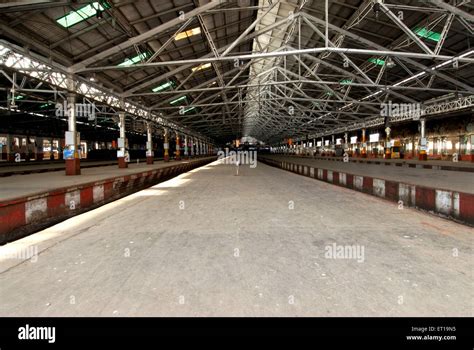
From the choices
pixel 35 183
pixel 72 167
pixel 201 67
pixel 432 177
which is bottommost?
pixel 432 177

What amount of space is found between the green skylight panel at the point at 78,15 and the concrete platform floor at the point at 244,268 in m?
9.73

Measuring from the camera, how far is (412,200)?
8453mm

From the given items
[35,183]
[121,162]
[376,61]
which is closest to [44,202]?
[35,183]

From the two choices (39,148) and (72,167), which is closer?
(72,167)

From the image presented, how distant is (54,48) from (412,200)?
1650 cm

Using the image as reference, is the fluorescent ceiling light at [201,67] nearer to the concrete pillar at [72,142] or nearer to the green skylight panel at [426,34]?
the concrete pillar at [72,142]

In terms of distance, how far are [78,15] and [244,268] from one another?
1337 centimetres

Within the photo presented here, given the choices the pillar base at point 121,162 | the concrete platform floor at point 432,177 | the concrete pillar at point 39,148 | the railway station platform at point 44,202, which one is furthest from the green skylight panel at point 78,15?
the concrete pillar at point 39,148

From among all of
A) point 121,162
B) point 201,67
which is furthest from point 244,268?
point 121,162

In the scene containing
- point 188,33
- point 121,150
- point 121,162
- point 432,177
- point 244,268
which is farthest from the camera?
point 121,150

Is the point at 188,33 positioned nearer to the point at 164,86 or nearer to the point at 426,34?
the point at 164,86

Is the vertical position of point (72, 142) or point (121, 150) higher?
point (72, 142)

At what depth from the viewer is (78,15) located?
12000 mm

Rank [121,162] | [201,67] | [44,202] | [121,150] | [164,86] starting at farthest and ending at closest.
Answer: [164,86]
[121,150]
[121,162]
[201,67]
[44,202]
